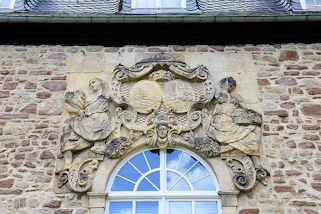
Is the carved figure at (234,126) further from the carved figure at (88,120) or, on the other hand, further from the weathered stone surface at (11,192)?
the weathered stone surface at (11,192)

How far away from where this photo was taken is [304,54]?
6.95 m

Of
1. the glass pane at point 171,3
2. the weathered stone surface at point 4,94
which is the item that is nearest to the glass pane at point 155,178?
the weathered stone surface at point 4,94

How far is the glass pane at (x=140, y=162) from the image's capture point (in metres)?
6.14

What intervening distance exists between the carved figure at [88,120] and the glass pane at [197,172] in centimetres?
126

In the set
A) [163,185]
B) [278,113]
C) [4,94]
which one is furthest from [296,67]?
[4,94]

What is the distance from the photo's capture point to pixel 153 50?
277 inches

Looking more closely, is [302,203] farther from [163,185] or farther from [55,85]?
[55,85]

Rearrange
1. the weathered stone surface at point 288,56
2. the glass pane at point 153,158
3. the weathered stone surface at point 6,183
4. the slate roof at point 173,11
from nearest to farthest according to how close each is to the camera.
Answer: the weathered stone surface at point 6,183, the glass pane at point 153,158, the weathered stone surface at point 288,56, the slate roof at point 173,11

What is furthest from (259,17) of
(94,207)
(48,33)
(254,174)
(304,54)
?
(94,207)

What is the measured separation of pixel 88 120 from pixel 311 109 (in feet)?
10.7

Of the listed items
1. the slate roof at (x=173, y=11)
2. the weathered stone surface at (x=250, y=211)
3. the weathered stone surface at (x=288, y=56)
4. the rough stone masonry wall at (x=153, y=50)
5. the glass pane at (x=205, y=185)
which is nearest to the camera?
the weathered stone surface at (x=250, y=211)

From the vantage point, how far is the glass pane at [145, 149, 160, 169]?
617 cm

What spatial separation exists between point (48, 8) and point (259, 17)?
11.8ft

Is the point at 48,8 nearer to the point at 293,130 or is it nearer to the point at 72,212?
the point at 72,212
